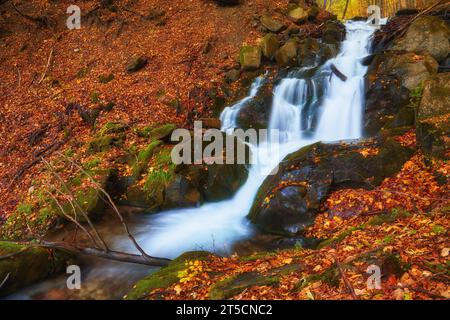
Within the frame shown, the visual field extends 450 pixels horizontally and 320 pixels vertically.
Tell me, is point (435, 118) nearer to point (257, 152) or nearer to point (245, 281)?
point (257, 152)

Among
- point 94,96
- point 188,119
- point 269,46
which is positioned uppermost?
point 269,46

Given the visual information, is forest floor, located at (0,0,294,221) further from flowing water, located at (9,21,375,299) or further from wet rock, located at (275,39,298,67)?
flowing water, located at (9,21,375,299)

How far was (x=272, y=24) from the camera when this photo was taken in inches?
566

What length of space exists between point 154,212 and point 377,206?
209 inches

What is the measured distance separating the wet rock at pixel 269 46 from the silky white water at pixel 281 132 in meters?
1.25

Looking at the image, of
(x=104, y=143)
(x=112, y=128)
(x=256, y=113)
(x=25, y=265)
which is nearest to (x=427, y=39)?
(x=256, y=113)

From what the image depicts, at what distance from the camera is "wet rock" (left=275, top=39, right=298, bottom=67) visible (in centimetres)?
1271

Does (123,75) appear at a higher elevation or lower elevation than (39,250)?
higher

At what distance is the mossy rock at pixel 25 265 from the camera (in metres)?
5.98

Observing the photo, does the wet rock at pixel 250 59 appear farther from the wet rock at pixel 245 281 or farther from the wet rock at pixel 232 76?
the wet rock at pixel 245 281

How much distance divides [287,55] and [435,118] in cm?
684

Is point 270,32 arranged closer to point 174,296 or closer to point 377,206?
point 377,206

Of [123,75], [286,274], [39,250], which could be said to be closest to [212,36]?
[123,75]

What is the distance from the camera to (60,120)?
11.9 metres
